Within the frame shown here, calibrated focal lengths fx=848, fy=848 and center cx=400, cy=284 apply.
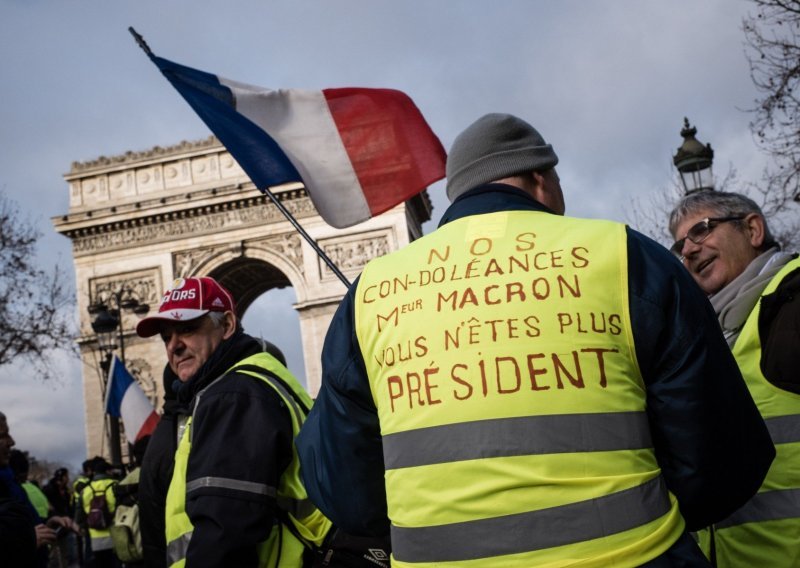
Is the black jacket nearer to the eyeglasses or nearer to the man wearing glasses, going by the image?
the man wearing glasses

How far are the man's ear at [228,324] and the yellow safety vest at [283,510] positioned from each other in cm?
51

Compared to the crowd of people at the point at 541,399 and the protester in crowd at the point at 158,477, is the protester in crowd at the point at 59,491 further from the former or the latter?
the crowd of people at the point at 541,399

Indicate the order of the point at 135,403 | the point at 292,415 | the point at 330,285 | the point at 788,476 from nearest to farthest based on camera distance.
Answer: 1. the point at 788,476
2. the point at 292,415
3. the point at 135,403
4. the point at 330,285

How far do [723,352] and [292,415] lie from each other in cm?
147

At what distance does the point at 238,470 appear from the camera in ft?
8.28

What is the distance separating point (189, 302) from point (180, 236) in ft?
83.4

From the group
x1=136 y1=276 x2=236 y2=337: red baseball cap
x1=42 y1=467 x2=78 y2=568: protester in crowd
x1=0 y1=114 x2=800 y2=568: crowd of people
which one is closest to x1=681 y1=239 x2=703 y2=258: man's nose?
x1=0 y1=114 x2=800 y2=568: crowd of people

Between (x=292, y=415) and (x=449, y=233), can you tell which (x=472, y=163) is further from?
(x=292, y=415)

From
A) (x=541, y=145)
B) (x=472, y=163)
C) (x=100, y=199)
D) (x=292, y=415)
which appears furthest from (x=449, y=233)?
(x=100, y=199)

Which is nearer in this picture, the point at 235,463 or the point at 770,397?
the point at 770,397

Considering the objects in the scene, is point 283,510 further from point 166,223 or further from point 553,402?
point 166,223

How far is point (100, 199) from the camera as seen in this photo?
2820 centimetres

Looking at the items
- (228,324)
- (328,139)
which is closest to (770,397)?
(228,324)

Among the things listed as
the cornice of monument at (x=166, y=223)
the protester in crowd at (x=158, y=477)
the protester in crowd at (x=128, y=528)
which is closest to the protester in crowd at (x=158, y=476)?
the protester in crowd at (x=158, y=477)
